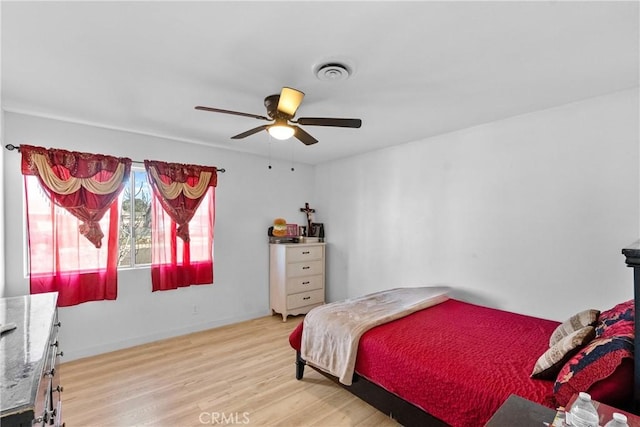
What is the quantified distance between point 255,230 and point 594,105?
12.8ft

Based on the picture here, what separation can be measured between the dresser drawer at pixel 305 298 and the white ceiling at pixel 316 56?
2625 millimetres

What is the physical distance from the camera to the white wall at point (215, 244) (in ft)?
9.07

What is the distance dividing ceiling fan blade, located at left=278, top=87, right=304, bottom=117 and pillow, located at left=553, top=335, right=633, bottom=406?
2.00 m

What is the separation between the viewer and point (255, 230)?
4.36 m

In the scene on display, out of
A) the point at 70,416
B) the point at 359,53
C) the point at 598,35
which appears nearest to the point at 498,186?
the point at 598,35

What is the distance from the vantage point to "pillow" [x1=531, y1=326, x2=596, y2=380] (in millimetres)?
1482

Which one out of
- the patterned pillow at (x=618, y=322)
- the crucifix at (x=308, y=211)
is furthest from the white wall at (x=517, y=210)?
the crucifix at (x=308, y=211)

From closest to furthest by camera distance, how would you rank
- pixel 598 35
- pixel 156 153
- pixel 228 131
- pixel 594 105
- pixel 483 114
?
pixel 598 35
pixel 594 105
pixel 483 114
pixel 228 131
pixel 156 153

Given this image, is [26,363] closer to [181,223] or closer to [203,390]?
[203,390]

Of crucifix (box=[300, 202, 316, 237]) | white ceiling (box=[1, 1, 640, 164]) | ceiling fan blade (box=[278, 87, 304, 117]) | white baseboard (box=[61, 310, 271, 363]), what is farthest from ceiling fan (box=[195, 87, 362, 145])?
white baseboard (box=[61, 310, 271, 363])

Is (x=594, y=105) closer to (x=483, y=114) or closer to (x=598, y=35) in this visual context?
(x=483, y=114)

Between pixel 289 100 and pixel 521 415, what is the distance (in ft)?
6.53

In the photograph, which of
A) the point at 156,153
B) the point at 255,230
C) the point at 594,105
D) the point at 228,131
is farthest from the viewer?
the point at 255,230

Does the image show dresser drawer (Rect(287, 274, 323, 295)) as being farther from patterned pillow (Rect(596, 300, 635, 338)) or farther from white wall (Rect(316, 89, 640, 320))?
patterned pillow (Rect(596, 300, 635, 338))
